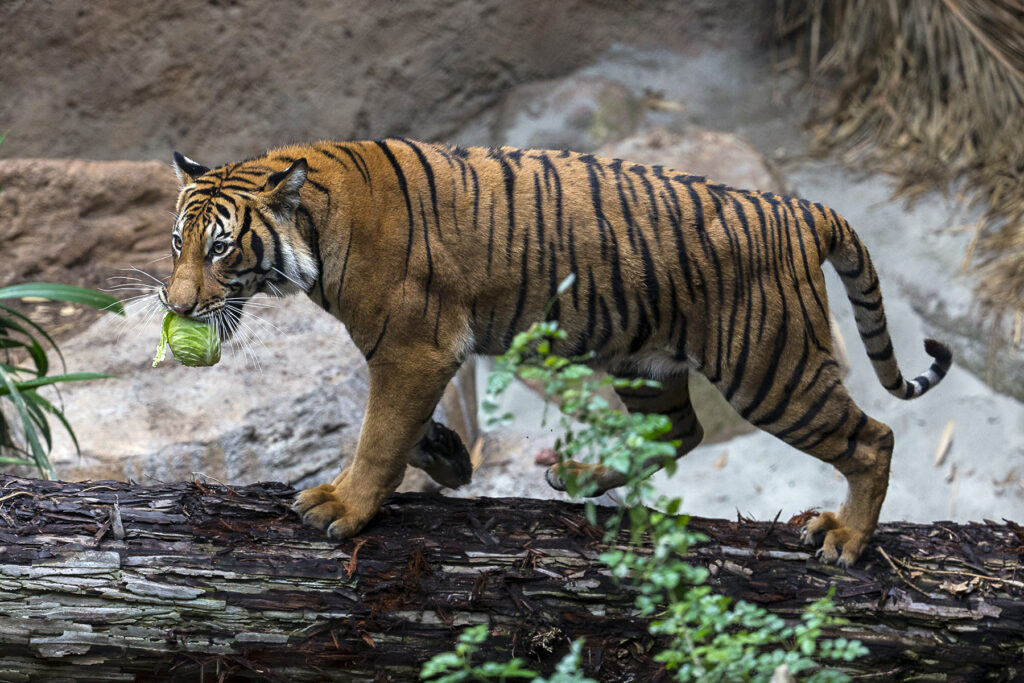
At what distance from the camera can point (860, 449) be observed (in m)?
3.64

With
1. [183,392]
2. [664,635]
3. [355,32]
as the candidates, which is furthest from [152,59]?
[664,635]

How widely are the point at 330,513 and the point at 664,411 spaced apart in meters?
1.58

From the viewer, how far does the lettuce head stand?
3195mm

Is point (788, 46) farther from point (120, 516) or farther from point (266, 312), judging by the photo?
point (120, 516)

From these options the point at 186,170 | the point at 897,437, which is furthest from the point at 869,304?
the point at 897,437

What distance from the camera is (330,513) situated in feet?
11.1

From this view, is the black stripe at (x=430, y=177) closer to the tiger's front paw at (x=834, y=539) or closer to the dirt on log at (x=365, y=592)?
the dirt on log at (x=365, y=592)

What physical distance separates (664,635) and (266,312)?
378 cm

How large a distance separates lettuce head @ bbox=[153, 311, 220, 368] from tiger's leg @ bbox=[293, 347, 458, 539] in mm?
592

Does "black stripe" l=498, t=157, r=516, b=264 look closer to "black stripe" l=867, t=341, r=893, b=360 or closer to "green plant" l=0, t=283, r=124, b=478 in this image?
"black stripe" l=867, t=341, r=893, b=360

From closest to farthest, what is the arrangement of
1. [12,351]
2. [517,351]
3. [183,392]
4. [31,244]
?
[517,351] < [183,392] < [12,351] < [31,244]

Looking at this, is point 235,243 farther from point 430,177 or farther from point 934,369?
point 934,369

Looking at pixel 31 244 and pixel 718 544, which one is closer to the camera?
pixel 718 544

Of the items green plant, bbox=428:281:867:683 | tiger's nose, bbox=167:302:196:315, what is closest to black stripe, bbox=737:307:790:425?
green plant, bbox=428:281:867:683
